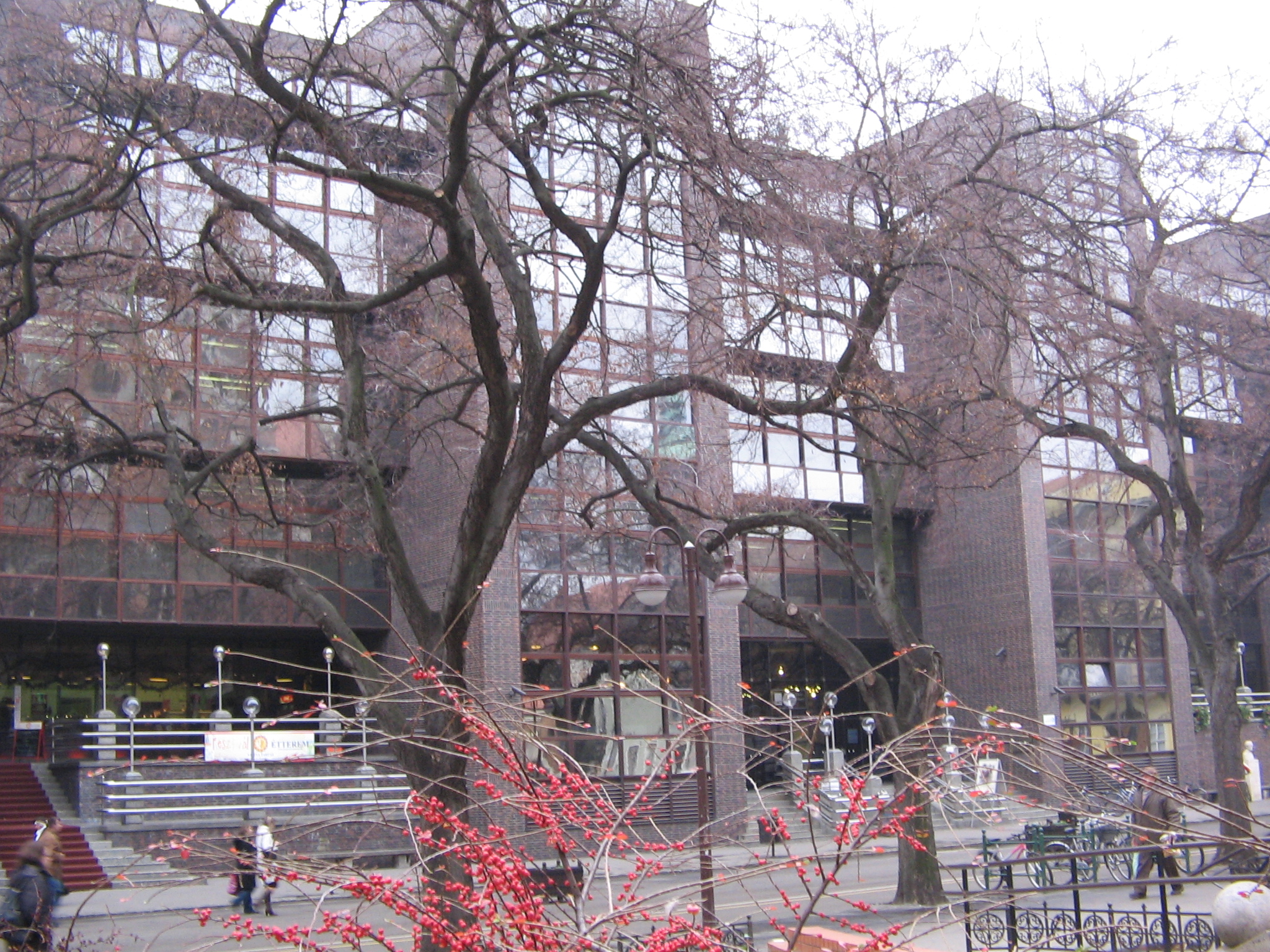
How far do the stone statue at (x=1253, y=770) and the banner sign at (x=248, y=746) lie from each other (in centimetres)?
2607

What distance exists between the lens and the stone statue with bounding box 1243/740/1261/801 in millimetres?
37875

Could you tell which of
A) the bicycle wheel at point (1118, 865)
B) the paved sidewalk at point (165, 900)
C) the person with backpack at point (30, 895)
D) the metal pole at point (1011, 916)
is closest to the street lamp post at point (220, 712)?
the paved sidewalk at point (165, 900)

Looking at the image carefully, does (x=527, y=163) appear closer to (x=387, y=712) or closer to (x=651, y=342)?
(x=387, y=712)

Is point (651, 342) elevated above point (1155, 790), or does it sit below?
above

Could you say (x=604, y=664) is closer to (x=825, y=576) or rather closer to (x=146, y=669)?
(x=825, y=576)

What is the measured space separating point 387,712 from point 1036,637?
30.3 meters

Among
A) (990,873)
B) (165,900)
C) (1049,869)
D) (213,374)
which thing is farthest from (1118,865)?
(213,374)

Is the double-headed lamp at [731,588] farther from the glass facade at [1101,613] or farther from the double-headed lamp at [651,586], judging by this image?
the glass facade at [1101,613]

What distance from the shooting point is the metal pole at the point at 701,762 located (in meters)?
6.04

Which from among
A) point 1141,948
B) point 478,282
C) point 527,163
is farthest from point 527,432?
point 1141,948

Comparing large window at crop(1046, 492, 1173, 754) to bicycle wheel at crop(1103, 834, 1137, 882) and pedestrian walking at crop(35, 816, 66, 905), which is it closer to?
bicycle wheel at crop(1103, 834, 1137, 882)

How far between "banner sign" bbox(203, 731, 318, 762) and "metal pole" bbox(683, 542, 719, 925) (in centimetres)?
1563

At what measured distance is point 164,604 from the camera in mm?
30828

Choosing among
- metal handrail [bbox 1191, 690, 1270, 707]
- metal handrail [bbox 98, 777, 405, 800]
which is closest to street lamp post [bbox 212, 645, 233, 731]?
metal handrail [bbox 98, 777, 405, 800]
